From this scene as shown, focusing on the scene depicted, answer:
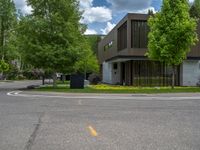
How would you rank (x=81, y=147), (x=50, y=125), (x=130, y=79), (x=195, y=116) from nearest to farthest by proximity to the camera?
(x=81, y=147)
(x=50, y=125)
(x=195, y=116)
(x=130, y=79)

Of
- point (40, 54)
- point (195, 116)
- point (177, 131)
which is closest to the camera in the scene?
point (177, 131)

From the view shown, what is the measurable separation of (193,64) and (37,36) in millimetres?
19109

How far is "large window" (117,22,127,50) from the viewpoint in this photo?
151ft

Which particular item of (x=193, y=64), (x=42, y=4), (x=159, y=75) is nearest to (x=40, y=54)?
(x=42, y=4)

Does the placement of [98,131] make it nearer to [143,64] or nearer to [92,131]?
[92,131]

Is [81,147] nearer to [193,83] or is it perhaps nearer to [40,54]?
[40,54]

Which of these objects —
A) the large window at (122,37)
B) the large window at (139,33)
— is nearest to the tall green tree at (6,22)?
the large window at (122,37)

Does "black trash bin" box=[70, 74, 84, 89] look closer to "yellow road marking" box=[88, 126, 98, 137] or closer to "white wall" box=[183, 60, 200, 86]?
"white wall" box=[183, 60, 200, 86]

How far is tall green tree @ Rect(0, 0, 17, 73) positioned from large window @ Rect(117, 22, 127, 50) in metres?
30.5

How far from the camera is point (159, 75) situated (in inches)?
1766

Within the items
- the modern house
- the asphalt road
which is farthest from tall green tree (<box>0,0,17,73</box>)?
the asphalt road

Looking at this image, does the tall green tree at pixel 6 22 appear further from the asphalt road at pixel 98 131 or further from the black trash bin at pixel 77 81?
the asphalt road at pixel 98 131

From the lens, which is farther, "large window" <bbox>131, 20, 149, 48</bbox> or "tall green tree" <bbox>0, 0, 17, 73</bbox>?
"tall green tree" <bbox>0, 0, 17, 73</bbox>

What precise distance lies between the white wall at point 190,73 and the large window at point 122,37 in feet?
23.4
